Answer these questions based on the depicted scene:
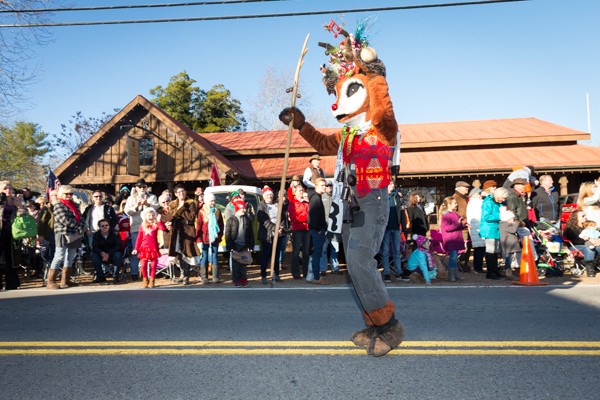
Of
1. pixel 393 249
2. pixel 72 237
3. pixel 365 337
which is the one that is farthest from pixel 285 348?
pixel 72 237

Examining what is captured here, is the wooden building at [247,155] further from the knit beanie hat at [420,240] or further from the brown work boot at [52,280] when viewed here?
the brown work boot at [52,280]

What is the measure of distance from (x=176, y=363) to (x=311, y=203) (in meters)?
6.71

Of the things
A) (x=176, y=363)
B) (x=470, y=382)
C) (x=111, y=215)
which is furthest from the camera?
(x=111, y=215)

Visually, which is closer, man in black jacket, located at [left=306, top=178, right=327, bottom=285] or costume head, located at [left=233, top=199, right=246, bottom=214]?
costume head, located at [left=233, top=199, right=246, bottom=214]

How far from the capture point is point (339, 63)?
445cm

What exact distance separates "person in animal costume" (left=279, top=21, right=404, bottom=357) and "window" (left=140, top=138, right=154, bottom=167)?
1971cm

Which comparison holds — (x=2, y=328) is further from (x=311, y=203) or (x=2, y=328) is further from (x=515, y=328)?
(x=311, y=203)

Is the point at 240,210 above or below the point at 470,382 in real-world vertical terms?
above

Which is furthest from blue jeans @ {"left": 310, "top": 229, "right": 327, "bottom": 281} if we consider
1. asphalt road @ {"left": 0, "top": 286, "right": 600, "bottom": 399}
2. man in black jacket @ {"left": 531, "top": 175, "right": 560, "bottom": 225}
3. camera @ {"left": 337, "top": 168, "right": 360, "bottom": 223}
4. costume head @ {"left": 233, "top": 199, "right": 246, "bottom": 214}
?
camera @ {"left": 337, "top": 168, "right": 360, "bottom": 223}

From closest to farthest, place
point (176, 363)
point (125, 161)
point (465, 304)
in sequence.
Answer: point (176, 363) → point (465, 304) → point (125, 161)

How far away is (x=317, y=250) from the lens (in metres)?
9.92

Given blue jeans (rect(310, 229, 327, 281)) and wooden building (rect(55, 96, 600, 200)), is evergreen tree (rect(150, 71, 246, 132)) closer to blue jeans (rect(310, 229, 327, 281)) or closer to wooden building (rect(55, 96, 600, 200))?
wooden building (rect(55, 96, 600, 200))

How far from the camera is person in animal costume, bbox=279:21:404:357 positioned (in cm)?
389

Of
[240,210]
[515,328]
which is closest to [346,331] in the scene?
[515,328]
